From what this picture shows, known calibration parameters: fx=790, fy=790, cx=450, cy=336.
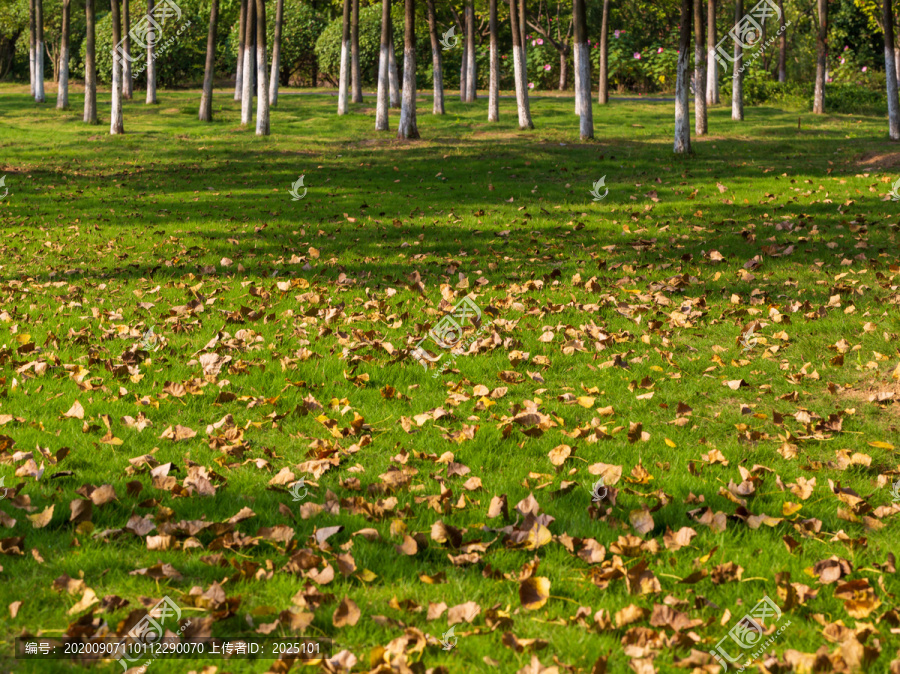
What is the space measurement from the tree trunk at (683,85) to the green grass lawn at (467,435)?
5.95m

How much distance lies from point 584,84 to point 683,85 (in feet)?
12.2

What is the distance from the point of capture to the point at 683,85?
18.3 m

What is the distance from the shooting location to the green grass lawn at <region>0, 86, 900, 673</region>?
10.7ft

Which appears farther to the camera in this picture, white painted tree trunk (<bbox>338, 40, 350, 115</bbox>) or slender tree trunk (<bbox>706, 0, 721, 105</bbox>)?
white painted tree trunk (<bbox>338, 40, 350, 115</bbox>)

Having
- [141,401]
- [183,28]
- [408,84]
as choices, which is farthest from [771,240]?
[183,28]

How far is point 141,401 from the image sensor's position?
5715mm

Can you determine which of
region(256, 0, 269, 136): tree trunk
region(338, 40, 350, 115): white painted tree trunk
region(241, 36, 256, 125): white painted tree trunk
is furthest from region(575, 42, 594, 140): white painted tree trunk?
region(241, 36, 256, 125): white painted tree trunk

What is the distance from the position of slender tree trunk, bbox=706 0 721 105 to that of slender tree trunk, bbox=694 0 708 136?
3.82 meters

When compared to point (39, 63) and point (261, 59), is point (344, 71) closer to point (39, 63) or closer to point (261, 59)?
point (261, 59)

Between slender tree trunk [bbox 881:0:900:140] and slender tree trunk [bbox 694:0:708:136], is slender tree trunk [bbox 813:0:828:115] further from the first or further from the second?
slender tree trunk [bbox 881:0:900:140]

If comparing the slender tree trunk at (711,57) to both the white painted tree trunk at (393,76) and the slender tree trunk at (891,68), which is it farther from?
the white painted tree trunk at (393,76)

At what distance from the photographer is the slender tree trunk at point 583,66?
66.2ft

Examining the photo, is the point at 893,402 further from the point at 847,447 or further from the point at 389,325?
the point at 389,325

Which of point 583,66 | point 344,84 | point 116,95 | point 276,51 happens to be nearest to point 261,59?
point 116,95
